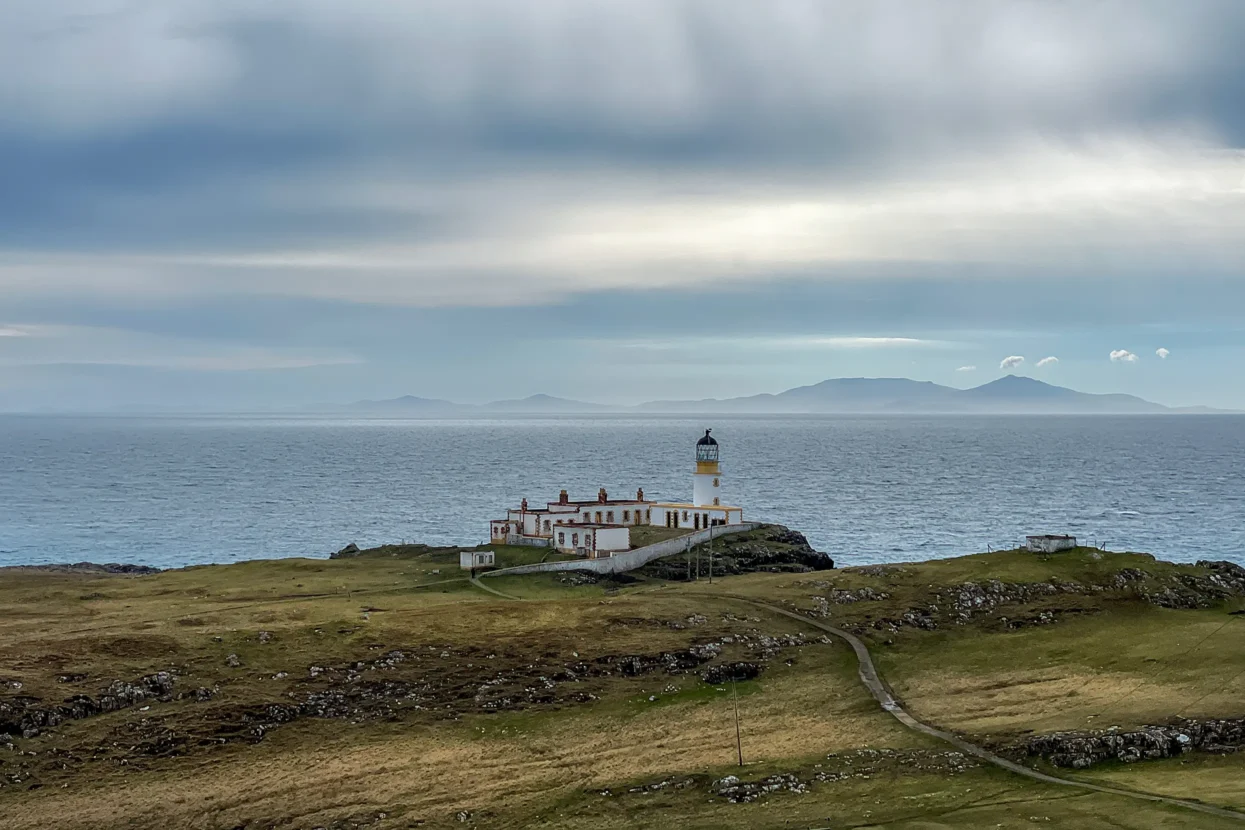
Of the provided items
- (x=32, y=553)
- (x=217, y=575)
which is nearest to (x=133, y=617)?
(x=217, y=575)

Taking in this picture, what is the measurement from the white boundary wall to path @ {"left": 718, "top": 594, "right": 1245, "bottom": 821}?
18045mm

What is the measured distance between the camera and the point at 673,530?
119 meters

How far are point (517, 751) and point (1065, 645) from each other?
36.9 m

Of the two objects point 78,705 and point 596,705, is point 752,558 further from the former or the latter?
point 78,705

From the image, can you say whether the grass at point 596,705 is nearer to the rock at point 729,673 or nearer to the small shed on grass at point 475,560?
the rock at point 729,673

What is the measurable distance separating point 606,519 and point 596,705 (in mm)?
55097

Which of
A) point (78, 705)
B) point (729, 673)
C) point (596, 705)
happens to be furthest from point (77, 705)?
point (729, 673)

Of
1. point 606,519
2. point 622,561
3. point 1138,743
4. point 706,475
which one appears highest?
point 706,475

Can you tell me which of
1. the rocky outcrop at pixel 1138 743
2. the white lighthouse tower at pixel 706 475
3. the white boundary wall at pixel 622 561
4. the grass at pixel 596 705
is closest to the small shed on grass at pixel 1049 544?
the grass at pixel 596 705

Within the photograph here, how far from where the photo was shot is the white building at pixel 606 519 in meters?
110

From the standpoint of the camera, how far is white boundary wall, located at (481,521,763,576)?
104 metres

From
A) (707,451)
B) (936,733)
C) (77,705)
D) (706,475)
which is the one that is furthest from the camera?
(706,475)

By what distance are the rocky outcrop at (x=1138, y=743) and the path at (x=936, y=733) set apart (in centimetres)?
191

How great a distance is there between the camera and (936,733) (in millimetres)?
60219
